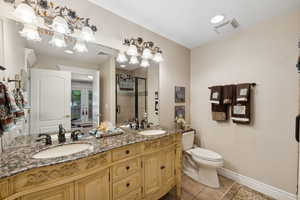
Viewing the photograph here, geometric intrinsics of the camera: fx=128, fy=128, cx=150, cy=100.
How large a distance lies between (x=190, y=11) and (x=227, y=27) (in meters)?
0.75

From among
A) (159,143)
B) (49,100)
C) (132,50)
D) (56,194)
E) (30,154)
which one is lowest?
(56,194)

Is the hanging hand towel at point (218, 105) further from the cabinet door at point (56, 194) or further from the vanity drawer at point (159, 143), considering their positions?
the cabinet door at point (56, 194)

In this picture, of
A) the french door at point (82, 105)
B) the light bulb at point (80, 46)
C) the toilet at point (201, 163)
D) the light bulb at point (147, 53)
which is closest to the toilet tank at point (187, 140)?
the toilet at point (201, 163)

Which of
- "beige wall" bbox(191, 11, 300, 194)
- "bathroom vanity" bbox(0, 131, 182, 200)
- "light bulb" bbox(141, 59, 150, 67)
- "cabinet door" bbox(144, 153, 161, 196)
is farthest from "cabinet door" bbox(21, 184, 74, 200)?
"beige wall" bbox(191, 11, 300, 194)

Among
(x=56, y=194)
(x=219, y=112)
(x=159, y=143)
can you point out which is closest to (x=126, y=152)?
(x=159, y=143)

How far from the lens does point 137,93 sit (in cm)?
211

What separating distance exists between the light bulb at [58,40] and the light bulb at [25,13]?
20 centimetres

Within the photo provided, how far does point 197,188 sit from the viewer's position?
194cm

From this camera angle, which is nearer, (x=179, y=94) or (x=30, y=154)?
(x=30, y=154)

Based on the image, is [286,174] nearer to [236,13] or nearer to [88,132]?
[236,13]

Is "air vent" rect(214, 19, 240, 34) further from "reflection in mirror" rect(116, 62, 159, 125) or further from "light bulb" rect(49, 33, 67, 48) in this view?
"light bulb" rect(49, 33, 67, 48)

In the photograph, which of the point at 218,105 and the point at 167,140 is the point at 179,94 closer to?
the point at 218,105

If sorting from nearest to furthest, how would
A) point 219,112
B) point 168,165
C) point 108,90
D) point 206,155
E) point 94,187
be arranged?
point 94,187, point 168,165, point 108,90, point 206,155, point 219,112

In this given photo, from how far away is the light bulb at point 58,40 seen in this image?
135 cm
